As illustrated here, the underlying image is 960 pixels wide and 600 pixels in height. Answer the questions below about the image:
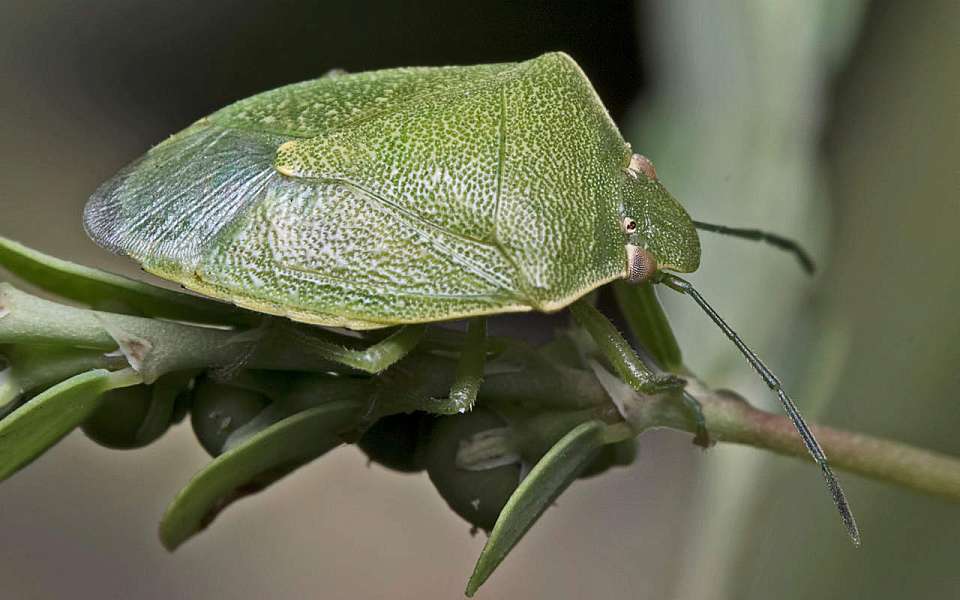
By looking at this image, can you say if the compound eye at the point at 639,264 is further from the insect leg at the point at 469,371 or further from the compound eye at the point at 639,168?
the insect leg at the point at 469,371

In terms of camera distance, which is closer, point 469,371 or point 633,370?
point 469,371

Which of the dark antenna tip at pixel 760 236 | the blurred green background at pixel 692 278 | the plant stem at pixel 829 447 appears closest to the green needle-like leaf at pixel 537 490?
the plant stem at pixel 829 447

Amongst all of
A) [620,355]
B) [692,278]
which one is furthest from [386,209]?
[692,278]

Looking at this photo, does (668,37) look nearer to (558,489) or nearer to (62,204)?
(558,489)

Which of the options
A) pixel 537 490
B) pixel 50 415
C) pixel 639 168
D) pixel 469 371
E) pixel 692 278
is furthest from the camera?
pixel 692 278

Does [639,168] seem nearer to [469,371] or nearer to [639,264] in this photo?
[639,264]

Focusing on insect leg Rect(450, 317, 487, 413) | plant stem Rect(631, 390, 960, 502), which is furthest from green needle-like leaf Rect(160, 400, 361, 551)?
plant stem Rect(631, 390, 960, 502)
